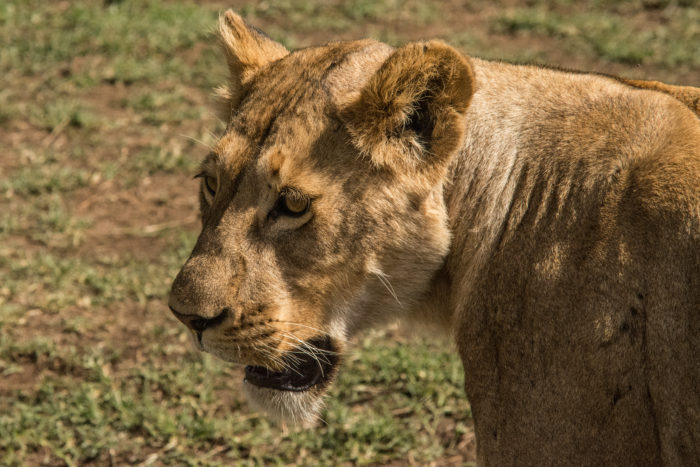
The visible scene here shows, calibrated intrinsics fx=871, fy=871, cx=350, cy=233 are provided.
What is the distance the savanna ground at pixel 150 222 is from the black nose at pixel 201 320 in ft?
4.13

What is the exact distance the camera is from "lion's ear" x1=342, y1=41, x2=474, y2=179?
2.52 metres

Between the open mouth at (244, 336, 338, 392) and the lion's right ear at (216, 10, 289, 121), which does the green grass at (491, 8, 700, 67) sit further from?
the open mouth at (244, 336, 338, 392)

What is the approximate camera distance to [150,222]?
557 cm

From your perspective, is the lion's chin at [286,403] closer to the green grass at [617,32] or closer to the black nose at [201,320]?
the black nose at [201,320]

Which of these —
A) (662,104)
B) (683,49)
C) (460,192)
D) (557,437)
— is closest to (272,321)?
(460,192)

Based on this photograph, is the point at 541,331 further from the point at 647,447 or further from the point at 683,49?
the point at 683,49

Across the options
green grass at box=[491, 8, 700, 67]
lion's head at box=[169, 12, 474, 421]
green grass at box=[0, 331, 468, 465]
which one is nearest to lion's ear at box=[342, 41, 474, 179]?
lion's head at box=[169, 12, 474, 421]

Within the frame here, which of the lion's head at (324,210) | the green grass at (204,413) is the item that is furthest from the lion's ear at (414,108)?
the green grass at (204,413)

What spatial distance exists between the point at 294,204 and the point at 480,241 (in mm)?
577

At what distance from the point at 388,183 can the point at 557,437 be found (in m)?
0.89

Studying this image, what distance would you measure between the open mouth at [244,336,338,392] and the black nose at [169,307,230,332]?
0.28m

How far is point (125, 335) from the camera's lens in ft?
14.9

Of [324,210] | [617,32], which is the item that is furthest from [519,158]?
[617,32]

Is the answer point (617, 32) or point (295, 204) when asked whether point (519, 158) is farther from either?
point (617, 32)
